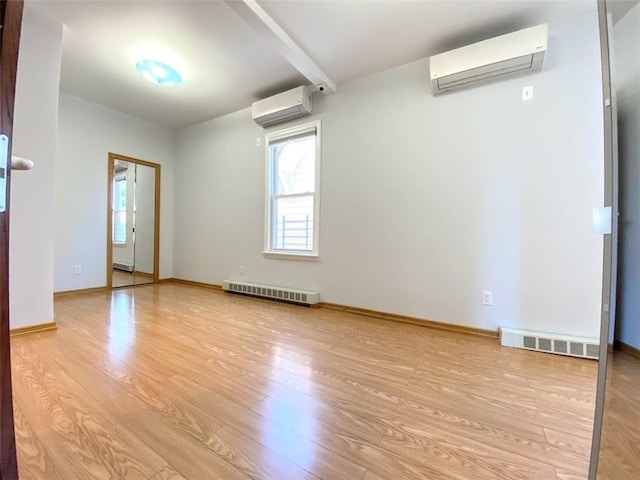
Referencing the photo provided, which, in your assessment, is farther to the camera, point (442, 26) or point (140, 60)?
point (140, 60)

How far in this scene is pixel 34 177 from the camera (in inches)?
92.4

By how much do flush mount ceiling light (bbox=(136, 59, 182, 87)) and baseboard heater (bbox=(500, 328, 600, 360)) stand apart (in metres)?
4.03

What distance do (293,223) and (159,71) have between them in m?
2.18

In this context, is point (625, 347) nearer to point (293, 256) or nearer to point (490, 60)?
point (490, 60)

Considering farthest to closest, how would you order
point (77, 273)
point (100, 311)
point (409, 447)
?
point (77, 273), point (100, 311), point (409, 447)

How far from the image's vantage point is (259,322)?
2705mm

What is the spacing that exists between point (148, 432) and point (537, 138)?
3228mm

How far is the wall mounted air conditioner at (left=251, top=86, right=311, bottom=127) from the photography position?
3236 millimetres

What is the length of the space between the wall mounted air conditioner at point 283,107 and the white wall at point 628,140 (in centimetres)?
282

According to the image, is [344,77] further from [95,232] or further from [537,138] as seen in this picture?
[95,232]

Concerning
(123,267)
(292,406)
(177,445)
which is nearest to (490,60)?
(292,406)

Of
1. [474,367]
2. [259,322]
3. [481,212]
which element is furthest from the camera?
[259,322]

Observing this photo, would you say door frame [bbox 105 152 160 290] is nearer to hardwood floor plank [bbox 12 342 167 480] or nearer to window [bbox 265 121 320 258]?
window [bbox 265 121 320 258]

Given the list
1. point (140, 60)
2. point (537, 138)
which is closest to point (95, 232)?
point (140, 60)
